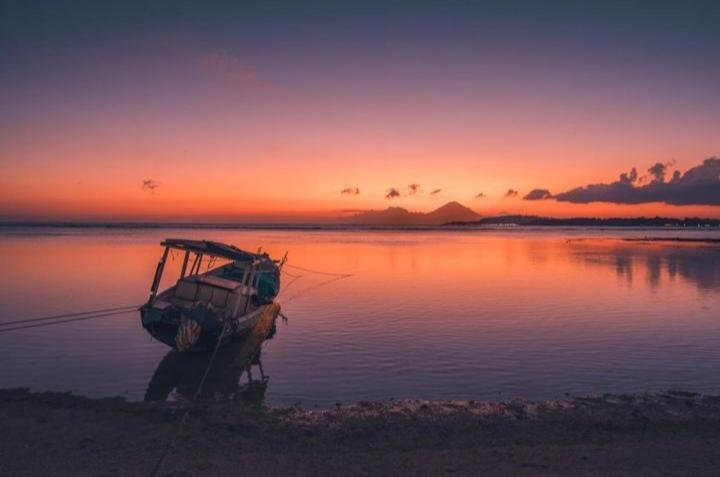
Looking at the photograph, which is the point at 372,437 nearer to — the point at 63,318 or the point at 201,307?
the point at 201,307

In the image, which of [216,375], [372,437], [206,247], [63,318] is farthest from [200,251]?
[372,437]

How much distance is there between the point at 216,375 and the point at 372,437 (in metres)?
7.03

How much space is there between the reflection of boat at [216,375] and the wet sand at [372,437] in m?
1.66

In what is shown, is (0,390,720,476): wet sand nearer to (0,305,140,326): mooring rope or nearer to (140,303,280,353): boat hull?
(140,303,280,353): boat hull

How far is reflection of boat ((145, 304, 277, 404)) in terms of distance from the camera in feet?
43.6

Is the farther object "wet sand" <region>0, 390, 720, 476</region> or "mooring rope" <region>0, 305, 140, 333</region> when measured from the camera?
"mooring rope" <region>0, 305, 140, 333</region>

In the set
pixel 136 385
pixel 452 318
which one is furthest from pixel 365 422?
pixel 452 318

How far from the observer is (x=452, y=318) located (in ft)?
73.9

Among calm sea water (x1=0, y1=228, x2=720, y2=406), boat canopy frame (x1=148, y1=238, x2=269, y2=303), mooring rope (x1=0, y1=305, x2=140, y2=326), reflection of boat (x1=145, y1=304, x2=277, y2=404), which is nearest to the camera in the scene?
reflection of boat (x1=145, y1=304, x2=277, y2=404)

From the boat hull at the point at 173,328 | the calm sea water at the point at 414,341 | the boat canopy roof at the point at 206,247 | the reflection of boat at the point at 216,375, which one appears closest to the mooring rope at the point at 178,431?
the reflection of boat at the point at 216,375

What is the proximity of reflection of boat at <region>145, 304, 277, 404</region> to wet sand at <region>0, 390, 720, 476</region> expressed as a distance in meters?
1.66

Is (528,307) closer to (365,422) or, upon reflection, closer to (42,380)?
(365,422)

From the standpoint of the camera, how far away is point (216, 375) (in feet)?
49.7

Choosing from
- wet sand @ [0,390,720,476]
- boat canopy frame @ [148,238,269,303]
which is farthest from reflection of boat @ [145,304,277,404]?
boat canopy frame @ [148,238,269,303]
